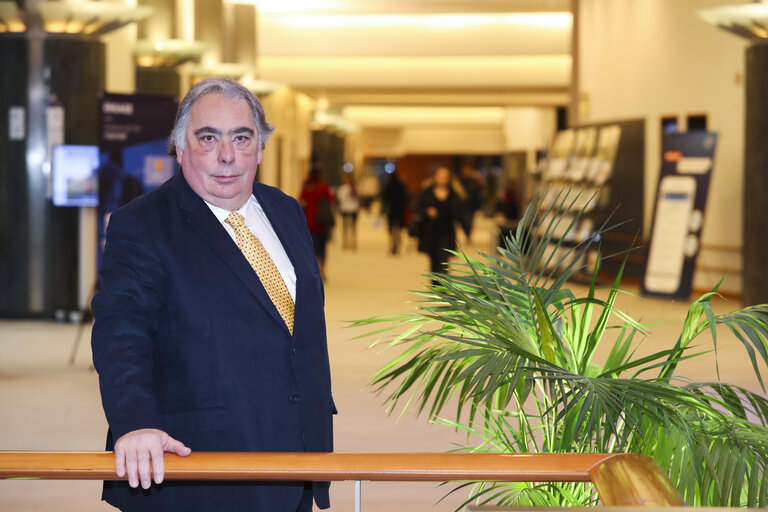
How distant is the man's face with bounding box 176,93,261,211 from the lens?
2057 millimetres

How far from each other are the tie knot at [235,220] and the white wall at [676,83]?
925cm

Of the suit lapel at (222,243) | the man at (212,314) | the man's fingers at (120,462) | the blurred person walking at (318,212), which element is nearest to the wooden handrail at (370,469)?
the man's fingers at (120,462)

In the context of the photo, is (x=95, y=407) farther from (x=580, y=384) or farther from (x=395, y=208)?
(x=395, y=208)

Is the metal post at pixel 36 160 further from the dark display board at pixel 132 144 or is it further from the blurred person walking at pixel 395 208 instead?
the blurred person walking at pixel 395 208

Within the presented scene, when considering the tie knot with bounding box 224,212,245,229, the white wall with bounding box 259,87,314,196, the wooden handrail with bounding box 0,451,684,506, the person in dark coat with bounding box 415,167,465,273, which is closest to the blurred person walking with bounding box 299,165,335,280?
the person in dark coat with bounding box 415,167,465,273

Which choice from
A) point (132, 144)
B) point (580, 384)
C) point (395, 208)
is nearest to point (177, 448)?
point (580, 384)

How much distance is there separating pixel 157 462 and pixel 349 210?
789 inches

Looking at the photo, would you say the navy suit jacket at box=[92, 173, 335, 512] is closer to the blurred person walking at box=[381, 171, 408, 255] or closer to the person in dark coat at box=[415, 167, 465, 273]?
the person in dark coat at box=[415, 167, 465, 273]

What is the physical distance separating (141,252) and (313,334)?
14.7 inches

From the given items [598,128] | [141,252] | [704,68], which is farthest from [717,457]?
[598,128]

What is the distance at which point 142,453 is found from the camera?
1.64 meters

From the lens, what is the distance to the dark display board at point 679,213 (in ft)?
35.8

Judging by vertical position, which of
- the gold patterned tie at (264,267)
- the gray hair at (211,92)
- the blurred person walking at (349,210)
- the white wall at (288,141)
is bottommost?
the blurred person walking at (349,210)

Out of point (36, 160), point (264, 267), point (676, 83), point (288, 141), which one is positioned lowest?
point (264, 267)
